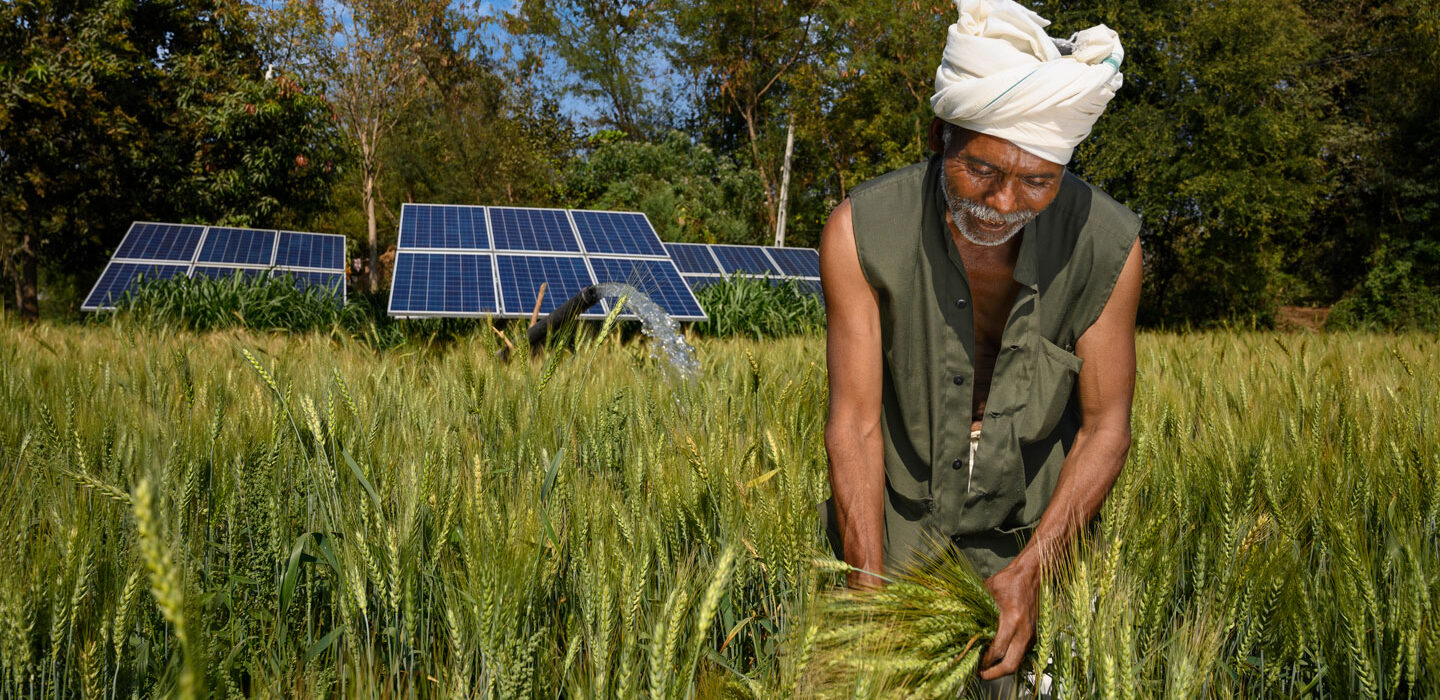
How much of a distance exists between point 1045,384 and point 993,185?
1.25 feet

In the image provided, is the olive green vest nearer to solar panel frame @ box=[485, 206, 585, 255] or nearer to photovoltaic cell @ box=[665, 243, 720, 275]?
solar panel frame @ box=[485, 206, 585, 255]

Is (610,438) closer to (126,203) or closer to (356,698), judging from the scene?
(356,698)

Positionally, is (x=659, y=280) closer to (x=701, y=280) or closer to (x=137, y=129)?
(x=701, y=280)

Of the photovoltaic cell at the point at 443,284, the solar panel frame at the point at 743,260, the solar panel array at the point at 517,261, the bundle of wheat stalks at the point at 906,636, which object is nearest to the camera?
the bundle of wheat stalks at the point at 906,636

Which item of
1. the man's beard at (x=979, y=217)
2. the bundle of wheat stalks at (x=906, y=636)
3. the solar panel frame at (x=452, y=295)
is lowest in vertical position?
the bundle of wheat stalks at (x=906, y=636)

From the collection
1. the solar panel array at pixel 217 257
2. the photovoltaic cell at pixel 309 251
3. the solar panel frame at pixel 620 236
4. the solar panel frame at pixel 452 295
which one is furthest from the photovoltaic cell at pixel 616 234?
the photovoltaic cell at pixel 309 251

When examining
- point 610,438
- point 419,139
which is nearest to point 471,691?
point 610,438

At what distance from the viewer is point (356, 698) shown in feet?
2.98

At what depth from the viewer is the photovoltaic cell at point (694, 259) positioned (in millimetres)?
9789

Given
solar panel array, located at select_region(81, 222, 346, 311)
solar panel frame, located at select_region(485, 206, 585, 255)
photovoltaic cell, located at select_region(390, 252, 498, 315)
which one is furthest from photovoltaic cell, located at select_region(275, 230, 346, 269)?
photovoltaic cell, located at select_region(390, 252, 498, 315)

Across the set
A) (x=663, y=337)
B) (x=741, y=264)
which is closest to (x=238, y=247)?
(x=741, y=264)

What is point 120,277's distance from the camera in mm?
8070

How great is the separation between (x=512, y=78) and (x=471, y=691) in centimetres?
2223

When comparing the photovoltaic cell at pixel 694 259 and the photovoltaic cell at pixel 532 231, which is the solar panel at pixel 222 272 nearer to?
the photovoltaic cell at pixel 532 231
